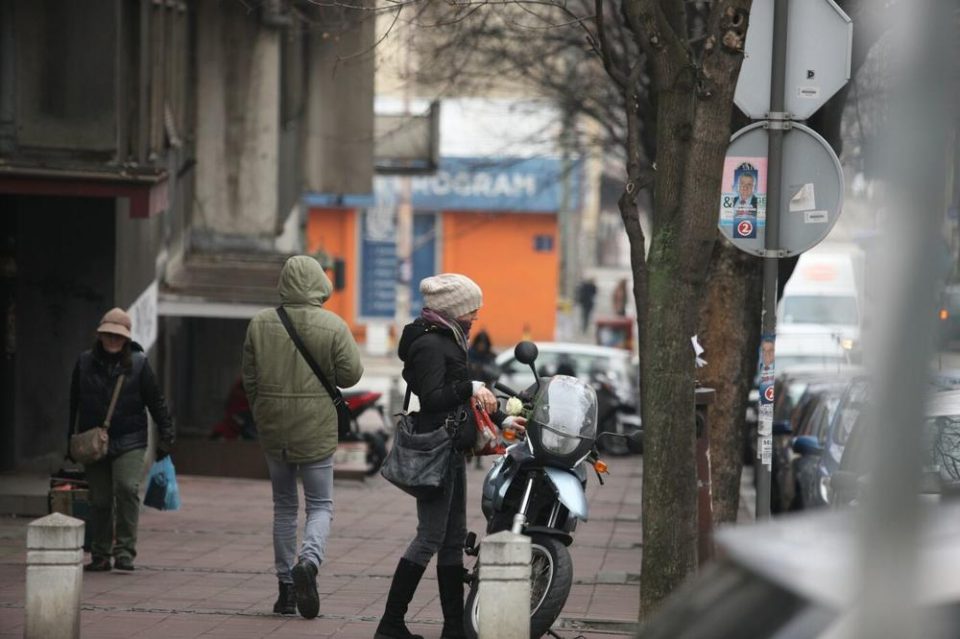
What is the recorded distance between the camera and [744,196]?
26.9 feet

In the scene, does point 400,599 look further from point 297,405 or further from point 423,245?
point 423,245

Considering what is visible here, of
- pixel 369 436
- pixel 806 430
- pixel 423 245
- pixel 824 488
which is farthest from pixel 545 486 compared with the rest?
pixel 423 245

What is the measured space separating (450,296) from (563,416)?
0.78m

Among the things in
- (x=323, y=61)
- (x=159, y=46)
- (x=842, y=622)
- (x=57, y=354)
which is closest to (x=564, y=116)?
(x=323, y=61)

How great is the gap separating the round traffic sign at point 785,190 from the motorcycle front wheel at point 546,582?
5.47 ft

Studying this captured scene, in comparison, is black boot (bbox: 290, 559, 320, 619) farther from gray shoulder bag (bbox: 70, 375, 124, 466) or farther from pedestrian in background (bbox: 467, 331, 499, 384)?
pedestrian in background (bbox: 467, 331, 499, 384)

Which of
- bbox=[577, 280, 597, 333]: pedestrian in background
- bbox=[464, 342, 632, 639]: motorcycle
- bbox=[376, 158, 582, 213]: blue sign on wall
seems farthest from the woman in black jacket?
bbox=[577, 280, 597, 333]: pedestrian in background

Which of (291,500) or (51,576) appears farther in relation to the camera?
(291,500)

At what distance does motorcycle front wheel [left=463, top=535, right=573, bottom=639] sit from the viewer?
779 centimetres

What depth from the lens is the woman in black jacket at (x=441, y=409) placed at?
7996mm

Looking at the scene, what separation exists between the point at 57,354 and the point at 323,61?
11.7m

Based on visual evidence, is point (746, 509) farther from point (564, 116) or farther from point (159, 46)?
point (564, 116)

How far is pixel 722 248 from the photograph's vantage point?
11.6 m

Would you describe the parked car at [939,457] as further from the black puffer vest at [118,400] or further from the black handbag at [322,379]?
the black puffer vest at [118,400]
